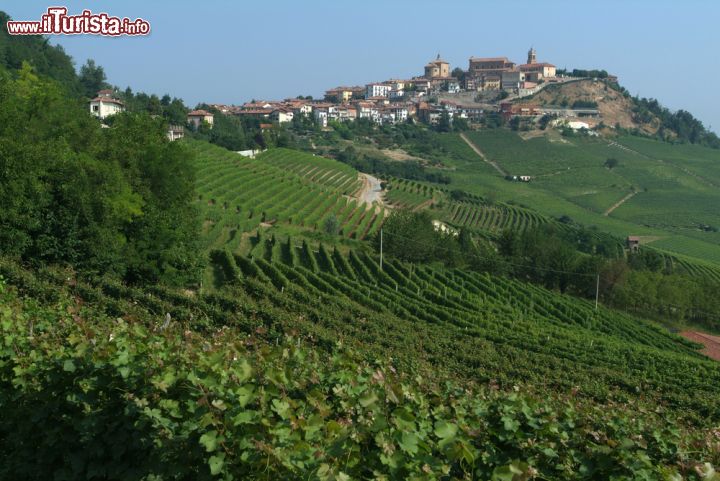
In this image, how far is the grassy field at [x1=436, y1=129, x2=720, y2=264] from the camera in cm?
8256

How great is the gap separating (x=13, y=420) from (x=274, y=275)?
2034 cm

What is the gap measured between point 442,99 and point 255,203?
121888 millimetres

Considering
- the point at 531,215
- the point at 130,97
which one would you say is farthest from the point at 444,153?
the point at 130,97

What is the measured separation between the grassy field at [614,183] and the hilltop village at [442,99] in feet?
47.3

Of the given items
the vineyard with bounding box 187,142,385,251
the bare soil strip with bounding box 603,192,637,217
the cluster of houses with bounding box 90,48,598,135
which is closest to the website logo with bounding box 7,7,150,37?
the vineyard with bounding box 187,142,385,251

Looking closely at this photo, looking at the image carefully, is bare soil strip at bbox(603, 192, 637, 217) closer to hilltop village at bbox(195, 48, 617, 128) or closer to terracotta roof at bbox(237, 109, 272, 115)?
hilltop village at bbox(195, 48, 617, 128)

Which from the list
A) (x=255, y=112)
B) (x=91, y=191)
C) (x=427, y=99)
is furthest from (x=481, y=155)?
(x=91, y=191)

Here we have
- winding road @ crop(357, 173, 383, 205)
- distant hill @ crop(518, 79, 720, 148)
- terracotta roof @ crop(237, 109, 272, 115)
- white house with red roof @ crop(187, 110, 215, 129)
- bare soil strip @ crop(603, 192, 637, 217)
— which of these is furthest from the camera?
distant hill @ crop(518, 79, 720, 148)

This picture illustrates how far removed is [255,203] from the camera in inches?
1697

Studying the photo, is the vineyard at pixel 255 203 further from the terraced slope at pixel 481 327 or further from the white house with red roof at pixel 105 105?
the white house with red roof at pixel 105 105

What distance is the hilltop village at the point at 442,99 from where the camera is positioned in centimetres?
13800

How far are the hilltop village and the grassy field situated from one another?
14412 millimetres

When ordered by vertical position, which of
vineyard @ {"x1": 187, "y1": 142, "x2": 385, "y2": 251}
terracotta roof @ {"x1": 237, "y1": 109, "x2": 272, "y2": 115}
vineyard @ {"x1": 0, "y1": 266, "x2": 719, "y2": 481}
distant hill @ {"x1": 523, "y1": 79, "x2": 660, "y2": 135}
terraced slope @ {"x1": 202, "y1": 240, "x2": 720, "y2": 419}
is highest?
distant hill @ {"x1": 523, "y1": 79, "x2": 660, "y2": 135}

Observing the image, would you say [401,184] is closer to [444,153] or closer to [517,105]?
[444,153]
